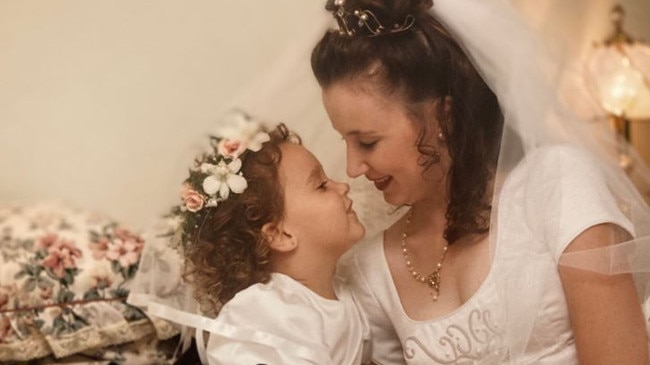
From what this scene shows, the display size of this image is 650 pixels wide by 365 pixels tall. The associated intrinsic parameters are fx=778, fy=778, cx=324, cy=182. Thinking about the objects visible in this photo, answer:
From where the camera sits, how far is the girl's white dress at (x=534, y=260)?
106cm

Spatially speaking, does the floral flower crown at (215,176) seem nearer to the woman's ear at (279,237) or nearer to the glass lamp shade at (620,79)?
the woman's ear at (279,237)

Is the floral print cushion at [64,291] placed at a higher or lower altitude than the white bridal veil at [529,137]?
lower

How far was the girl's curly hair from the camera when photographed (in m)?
1.19

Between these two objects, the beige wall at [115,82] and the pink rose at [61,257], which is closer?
the pink rose at [61,257]

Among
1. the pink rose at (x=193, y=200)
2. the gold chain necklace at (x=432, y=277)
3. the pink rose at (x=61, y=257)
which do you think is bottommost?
the pink rose at (x=61, y=257)

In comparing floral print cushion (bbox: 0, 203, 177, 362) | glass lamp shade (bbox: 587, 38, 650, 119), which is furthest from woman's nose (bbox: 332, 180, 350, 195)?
glass lamp shade (bbox: 587, 38, 650, 119)

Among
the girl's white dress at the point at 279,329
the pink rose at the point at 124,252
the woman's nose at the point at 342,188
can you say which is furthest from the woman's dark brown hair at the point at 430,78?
the pink rose at the point at 124,252

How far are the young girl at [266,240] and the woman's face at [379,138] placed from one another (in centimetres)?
8

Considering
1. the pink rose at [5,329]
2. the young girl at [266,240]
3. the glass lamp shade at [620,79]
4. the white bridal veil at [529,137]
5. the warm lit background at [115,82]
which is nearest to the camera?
the white bridal veil at [529,137]

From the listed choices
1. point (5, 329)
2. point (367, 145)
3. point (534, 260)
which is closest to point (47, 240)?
point (5, 329)

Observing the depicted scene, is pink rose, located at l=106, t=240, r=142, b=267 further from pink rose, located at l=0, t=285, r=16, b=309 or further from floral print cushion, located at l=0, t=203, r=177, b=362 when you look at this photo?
pink rose, located at l=0, t=285, r=16, b=309

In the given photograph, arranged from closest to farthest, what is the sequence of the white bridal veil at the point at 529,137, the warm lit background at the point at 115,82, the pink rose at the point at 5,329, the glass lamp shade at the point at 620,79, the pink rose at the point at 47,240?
the white bridal veil at the point at 529,137 < the pink rose at the point at 5,329 < the pink rose at the point at 47,240 < the warm lit background at the point at 115,82 < the glass lamp shade at the point at 620,79

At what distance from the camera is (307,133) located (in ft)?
4.38

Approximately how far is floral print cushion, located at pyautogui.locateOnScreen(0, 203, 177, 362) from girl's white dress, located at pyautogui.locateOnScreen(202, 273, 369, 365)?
0.40 metres
